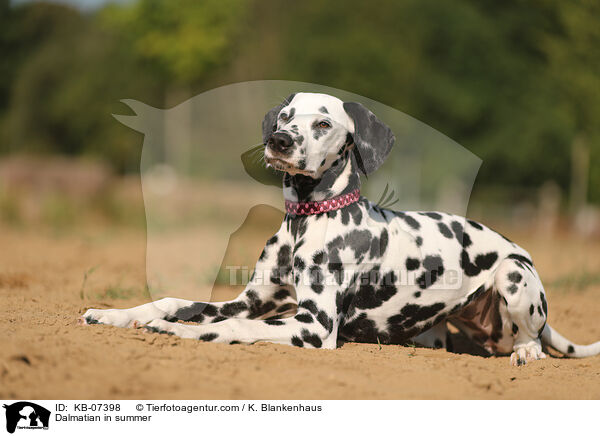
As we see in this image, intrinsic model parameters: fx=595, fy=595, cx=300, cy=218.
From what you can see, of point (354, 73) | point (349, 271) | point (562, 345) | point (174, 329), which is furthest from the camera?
point (354, 73)

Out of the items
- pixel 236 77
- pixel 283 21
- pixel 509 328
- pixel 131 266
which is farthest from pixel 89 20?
pixel 509 328

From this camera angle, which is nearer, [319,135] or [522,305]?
[319,135]

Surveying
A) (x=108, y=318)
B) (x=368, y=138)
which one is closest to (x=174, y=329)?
(x=108, y=318)

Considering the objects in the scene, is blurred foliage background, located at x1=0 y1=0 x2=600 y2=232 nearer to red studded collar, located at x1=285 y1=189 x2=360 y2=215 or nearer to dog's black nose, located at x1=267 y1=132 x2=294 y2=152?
red studded collar, located at x1=285 y1=189 x2=360 y2=215

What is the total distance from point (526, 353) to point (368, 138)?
7.16 ft

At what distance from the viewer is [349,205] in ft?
14.6

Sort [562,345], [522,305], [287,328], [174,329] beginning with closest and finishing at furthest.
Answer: [174,329] → [287,328] → [522,305] → [562,345]

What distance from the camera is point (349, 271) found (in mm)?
4371

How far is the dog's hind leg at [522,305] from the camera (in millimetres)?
4727

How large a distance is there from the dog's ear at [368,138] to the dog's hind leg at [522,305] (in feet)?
4.63
